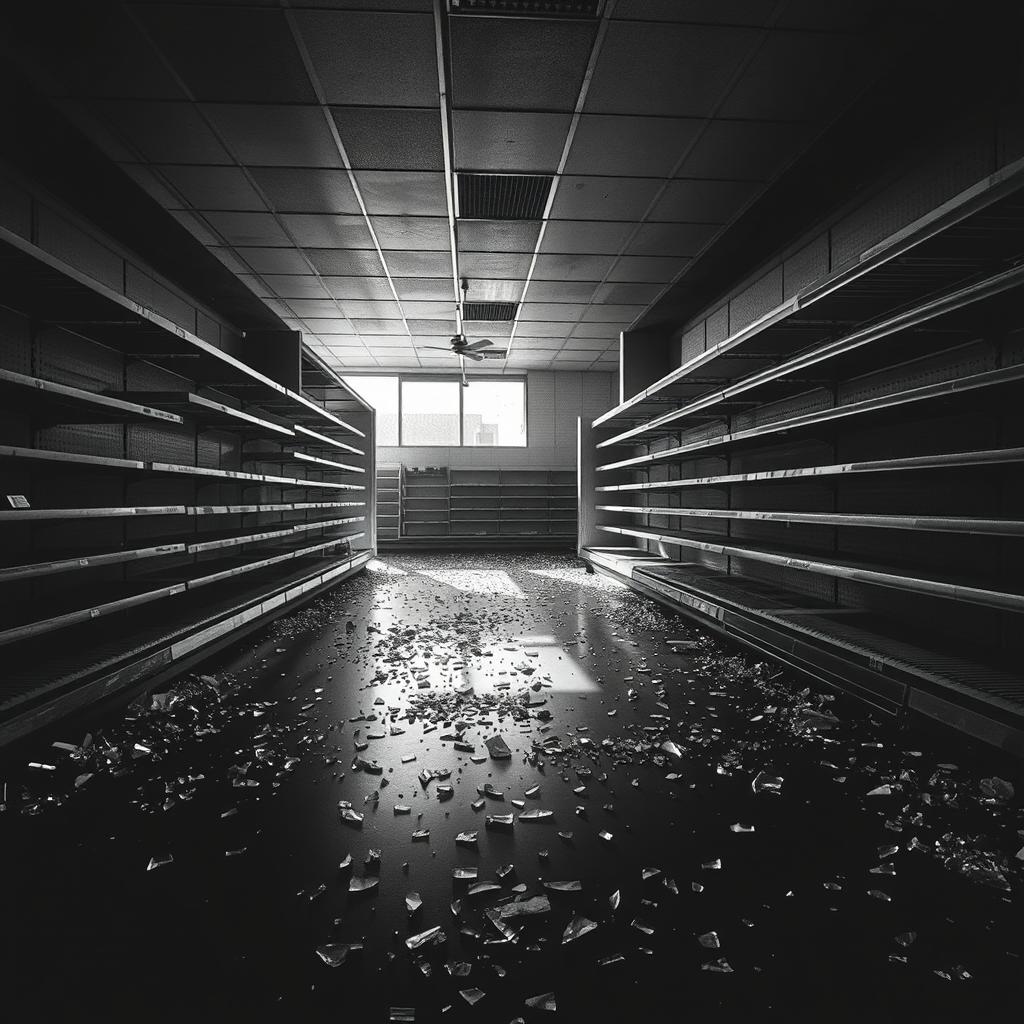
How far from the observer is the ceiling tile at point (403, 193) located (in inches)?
193

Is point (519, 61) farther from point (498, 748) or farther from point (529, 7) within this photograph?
point (498, 748)

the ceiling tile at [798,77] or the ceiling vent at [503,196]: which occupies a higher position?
the ceiling vent at [503,196]

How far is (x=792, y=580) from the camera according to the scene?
15.7ft

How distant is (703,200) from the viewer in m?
5.15

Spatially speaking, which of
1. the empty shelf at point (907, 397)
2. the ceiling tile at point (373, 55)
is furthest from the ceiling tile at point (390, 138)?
the empty shelf at point (907, 397)

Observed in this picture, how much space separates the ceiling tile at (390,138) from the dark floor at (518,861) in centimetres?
389

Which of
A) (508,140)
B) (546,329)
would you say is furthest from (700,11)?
(546,329)

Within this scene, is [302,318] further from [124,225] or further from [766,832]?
[766,832]

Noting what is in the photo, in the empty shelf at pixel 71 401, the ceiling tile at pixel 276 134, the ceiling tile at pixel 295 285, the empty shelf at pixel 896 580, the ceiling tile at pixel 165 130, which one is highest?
the ceiling tile at pixel 295 285

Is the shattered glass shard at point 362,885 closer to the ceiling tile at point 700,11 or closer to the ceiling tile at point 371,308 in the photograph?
the ceiling tile at point 700,11

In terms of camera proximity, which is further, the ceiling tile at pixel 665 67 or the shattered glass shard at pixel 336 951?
the ceiling tile at pixel 665 67

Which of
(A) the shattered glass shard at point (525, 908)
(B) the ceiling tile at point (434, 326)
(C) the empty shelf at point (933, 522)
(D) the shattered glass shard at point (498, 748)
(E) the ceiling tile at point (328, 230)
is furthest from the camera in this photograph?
(B) the ceiling tile at point (434, 326)

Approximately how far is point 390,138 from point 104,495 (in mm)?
3368

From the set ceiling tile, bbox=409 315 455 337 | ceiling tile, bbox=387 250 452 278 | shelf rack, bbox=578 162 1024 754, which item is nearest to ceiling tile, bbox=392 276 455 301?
ceiling tile, bbox=387 250 452 278
